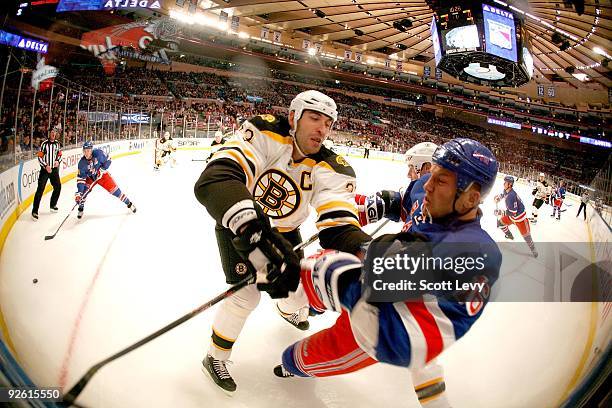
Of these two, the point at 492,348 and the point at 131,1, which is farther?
the point at 131,1

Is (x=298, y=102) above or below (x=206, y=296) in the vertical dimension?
above

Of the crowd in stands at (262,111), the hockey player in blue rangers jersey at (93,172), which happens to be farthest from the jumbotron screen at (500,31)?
the hockey player in blue rangers jersey at (93,172)

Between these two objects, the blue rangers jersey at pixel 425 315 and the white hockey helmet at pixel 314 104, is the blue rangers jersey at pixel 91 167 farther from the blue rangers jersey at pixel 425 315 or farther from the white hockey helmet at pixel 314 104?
the blue rangers jersey at pixel 425 315

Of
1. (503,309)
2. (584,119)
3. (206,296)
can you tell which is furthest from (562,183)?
(206,296)

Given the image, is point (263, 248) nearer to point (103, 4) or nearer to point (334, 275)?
point (334, 275)

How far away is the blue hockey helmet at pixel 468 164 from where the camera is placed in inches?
32.4

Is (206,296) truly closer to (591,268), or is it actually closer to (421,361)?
(421,361)

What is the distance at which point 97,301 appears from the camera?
1.84 meters

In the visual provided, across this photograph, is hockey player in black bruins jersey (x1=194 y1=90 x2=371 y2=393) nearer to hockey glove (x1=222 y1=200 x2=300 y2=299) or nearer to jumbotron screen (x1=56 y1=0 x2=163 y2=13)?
hockey glove (x1=222 y1=200 x2=300 y2=299)

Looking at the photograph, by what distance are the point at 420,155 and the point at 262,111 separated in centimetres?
122

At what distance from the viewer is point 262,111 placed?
241 centimetres

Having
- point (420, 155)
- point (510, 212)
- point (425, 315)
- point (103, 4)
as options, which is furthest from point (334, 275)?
point (510, 212)

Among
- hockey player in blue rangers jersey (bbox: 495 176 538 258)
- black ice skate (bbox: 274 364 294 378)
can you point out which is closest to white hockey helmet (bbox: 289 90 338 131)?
black ice skate (bbox: 274 364 294 378)

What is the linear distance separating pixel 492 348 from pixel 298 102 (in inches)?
65.0
